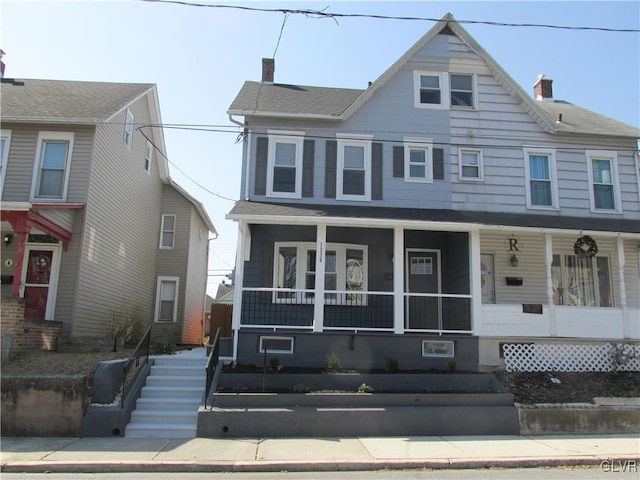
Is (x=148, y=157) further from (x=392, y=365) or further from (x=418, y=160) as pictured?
(x=392, y=365)

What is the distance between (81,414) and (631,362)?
466 inches

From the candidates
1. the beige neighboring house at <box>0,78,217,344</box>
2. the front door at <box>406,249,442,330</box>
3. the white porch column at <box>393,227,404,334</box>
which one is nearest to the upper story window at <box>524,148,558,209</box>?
the front door at <box>406,249,442,330</box>

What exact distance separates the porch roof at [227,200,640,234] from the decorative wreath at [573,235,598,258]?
362 mm

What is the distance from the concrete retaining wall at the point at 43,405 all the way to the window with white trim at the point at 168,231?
11762 mm

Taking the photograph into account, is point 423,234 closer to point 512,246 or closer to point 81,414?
point 512,246

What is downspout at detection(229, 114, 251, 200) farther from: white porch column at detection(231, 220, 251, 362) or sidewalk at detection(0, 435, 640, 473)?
sidewalk at detection(0, 435, 640, 473)

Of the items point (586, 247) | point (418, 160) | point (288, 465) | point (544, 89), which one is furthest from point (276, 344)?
point (544, 89)

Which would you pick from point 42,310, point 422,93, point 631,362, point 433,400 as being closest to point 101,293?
point 42,310

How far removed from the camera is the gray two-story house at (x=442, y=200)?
1270 centimetres

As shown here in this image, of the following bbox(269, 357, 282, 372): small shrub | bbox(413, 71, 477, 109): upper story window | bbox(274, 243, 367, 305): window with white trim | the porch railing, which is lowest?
bbox(269, 357, 282, 372): small shrub

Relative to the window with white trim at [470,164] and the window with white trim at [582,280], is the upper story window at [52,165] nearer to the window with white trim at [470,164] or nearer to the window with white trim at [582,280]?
the window with white trim at [470,164]

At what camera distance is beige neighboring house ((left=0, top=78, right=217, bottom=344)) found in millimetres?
12789

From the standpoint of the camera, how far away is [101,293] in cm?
1458

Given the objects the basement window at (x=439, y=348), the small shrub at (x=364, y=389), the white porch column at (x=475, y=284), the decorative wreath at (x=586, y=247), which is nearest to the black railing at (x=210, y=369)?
the small shrub at (x=364, y=389)
